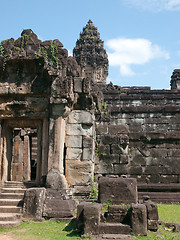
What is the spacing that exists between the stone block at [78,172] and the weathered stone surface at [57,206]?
117 cm

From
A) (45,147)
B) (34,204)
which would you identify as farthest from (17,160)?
(34,204)

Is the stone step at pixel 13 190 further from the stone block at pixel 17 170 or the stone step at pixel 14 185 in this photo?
the stone block at pixel 17 170

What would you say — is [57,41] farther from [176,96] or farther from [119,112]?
[176,96]

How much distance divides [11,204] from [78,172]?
218cm

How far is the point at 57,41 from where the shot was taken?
999cm

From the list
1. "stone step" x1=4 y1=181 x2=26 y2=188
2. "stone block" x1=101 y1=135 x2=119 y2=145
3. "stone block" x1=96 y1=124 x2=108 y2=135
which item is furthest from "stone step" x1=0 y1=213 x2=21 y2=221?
"stone block" x1=96 y1=124 x2=108 y2=135

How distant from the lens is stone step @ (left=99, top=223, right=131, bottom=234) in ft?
20.8

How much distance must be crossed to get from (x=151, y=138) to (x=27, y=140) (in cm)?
659

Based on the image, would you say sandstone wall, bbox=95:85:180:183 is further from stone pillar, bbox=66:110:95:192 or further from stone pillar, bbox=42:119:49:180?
stone pillar, bbox=42:119:49:180

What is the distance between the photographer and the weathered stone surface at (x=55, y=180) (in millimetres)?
8758

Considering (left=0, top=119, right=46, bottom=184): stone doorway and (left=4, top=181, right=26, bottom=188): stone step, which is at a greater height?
(left=0, top=119, right=46, bottom=184): stone doorway

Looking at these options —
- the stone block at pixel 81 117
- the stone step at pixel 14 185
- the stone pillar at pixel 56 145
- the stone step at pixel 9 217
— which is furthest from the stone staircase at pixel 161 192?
the stone step at pixel 9 217

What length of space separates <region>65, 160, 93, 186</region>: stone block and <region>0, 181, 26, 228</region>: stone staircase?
4.76 feet

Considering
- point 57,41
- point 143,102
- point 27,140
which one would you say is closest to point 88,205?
point 57,41
